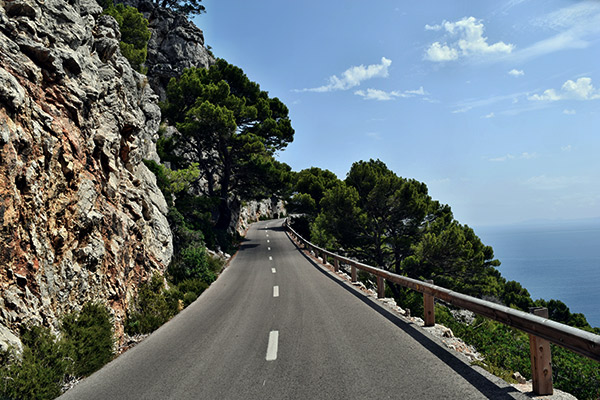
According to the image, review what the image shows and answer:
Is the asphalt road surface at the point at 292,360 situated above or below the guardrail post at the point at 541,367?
below

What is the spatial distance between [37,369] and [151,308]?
17.7ft

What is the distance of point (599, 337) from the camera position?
3352 millimetres

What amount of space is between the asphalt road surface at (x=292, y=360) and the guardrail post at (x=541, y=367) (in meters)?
0.32

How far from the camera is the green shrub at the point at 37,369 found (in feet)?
16.3

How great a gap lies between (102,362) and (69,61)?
30.4ft

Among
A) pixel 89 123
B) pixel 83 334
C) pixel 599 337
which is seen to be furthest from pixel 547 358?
pixel 89 123

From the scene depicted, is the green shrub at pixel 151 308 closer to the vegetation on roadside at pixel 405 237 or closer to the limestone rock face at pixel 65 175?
the limestone rock face at pixel 65 175

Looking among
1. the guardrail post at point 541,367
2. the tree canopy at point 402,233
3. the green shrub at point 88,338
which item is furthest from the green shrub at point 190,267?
the tree canopy at point 402,233

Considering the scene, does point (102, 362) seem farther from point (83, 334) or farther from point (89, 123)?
point (89, 123)

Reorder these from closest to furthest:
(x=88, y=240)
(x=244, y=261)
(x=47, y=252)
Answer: (x=47, y=252) < (x=88, y=240) < (x=244, y=261)

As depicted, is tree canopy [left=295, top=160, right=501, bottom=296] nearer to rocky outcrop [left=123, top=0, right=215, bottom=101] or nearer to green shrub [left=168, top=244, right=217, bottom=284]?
green shrub [left=168, top=244, right=217, bottom=284]

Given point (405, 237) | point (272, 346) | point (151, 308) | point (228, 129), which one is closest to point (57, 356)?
point (272, 346)

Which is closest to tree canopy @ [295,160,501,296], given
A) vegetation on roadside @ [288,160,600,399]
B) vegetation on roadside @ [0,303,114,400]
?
vegetation on roadside @ [288,160,600,399]

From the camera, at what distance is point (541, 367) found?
4.00 meters
